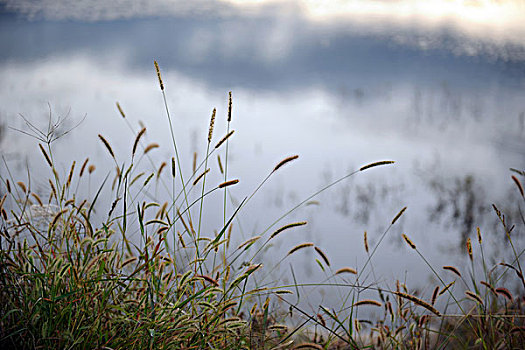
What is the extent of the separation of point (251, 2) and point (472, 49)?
1268 mm

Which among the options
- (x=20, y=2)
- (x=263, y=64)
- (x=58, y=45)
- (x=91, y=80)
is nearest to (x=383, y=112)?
(x=263, y=64)

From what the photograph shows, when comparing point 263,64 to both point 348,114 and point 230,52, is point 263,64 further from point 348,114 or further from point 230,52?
point 348,114

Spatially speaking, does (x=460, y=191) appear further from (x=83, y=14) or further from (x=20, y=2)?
(x=20, y=2)

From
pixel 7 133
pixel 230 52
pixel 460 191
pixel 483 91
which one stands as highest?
pixel 230 52

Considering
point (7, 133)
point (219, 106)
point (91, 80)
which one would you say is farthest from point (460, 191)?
point (7, 133)

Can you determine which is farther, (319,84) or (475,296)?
(319,84)

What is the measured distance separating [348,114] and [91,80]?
1.62 m

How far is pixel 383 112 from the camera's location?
9.97 feet

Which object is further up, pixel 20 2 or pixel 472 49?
pixel 20 2

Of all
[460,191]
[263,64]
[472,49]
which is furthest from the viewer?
[263,64]

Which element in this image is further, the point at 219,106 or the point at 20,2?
the point at 20,2

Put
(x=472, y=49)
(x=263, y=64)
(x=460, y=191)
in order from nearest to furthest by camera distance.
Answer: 1. (x=460, y=191)
2. (x=472, y=49)
3. (x=263, y=64)

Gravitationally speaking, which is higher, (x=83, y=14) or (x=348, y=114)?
(x=83, y=14)

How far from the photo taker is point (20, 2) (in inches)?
128
